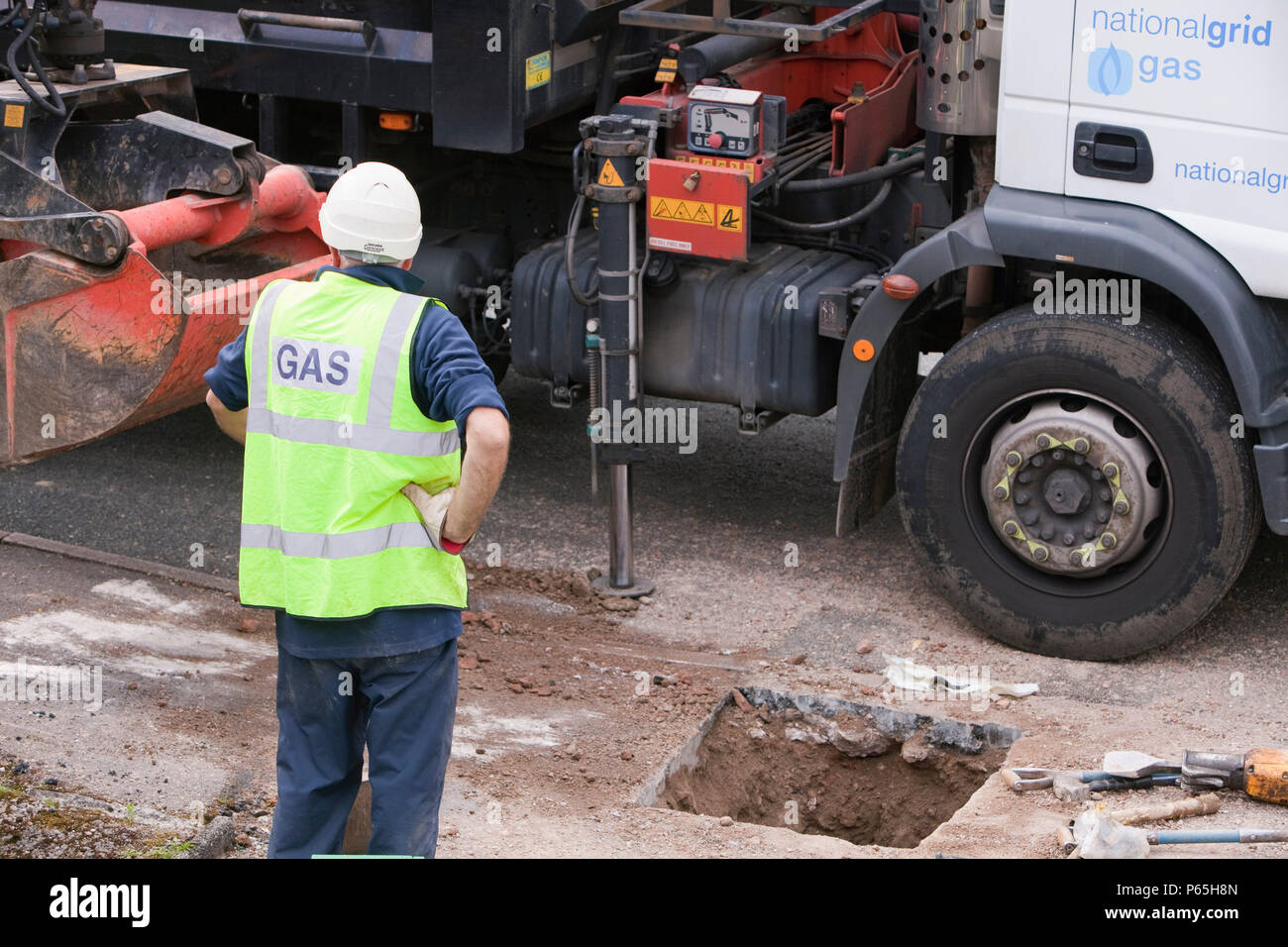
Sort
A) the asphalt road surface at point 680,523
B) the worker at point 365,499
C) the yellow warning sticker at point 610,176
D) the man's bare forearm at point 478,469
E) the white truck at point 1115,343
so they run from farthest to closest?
the asphalt road surface at point 680,523
the yellow warning sticker at point 610,176
the white truck at point 1115,343
the worker at point 365,499
the man's bare forearm at point 478,469

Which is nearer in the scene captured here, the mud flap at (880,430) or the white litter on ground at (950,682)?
the white litter on ground at (950,682)

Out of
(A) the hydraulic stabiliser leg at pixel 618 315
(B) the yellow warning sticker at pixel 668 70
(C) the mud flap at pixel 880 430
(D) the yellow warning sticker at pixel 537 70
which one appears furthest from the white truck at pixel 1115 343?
(D) the yellow warning sticker at pixel 537 70

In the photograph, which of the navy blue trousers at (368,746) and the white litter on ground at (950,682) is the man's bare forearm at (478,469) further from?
the white litter on ground at (950,682)

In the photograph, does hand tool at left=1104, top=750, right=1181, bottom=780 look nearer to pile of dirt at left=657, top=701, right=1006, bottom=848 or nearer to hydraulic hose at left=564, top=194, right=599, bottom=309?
pile of dirt at left=657, top=701, right=1006, bottom=848

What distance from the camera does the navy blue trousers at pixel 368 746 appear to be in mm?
3768

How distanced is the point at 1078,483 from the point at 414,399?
266 centimetres

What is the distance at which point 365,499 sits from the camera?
3.66 m

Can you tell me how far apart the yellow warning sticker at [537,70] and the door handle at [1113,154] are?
1.99 metres

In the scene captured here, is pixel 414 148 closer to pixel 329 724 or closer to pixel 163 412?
pixel 163 412

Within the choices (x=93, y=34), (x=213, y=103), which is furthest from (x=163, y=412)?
(x=213, y=103)

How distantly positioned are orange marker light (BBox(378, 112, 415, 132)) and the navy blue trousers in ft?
10.4

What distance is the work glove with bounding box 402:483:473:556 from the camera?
12.1ft

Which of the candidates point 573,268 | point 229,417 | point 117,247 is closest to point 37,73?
point 117,247

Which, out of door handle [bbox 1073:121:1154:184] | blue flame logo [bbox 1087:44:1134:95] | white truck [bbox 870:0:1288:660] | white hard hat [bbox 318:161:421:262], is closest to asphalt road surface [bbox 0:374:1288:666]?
white truck [bbox 870:0:1288:660]
